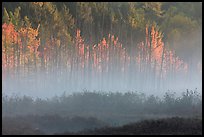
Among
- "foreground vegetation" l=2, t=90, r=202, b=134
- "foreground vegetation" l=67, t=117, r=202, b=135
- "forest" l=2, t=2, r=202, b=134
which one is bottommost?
"foreground vegetation" l=67, t=117, r=202, b=135

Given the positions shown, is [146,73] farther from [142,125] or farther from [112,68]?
[142,125]

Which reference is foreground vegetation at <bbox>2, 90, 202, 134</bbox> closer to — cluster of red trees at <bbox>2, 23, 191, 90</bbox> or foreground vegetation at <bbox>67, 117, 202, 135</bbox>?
foreground vegetation at <bbox>67, 117, 202, 135</bbox>

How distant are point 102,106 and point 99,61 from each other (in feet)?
90.2

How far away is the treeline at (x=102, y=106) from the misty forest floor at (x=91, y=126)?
175 cm

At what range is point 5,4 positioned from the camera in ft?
151

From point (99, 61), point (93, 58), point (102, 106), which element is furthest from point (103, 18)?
point (102, 106)

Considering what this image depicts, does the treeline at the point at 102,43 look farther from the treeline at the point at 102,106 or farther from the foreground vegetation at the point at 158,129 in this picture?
the foreground vegetation at the point at 158,129

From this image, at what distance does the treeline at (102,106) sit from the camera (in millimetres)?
26672

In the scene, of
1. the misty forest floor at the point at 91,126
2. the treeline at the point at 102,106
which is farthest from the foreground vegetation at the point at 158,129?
the treeline at the point at 102,106

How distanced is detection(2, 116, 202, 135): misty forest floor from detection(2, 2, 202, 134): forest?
12.7 inches

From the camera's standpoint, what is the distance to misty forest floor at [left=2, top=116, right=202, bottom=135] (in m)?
20.4

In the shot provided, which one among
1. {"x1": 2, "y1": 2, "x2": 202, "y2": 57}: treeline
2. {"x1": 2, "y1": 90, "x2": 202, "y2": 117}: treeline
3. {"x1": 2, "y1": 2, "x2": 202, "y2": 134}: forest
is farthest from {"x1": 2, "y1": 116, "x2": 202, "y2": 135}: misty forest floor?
{"x1": 2, "y1": 2, "x2": 202, "y2": 57}: treeline

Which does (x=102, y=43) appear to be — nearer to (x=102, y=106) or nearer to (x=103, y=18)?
(x=103, y=18)

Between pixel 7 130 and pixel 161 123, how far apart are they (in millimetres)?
6583
